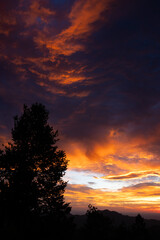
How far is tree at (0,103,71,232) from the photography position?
13289mm

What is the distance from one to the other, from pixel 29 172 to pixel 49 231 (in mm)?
4744

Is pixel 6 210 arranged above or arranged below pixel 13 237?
above

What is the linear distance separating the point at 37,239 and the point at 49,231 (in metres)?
1.72

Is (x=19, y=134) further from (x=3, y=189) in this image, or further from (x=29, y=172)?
(x=3, y=189)

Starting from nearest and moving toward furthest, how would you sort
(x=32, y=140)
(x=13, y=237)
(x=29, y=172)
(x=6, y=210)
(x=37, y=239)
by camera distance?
(x=13, y=237) → (x=37, y=239) → (x=6, y=210) → (x=29, y=172) → (x=32, y=140)

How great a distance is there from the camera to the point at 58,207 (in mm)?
14648

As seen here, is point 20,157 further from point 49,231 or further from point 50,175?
point 49,231

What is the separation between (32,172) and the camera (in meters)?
14.6

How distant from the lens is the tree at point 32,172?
13.3 m

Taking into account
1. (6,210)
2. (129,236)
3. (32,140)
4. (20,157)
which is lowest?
(129,236)

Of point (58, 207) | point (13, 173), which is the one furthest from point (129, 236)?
point (13, 173)

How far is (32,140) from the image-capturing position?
1609cm

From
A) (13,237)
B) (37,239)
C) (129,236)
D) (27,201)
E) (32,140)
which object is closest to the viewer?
(13,237)

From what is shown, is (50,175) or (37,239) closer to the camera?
(37,239)
